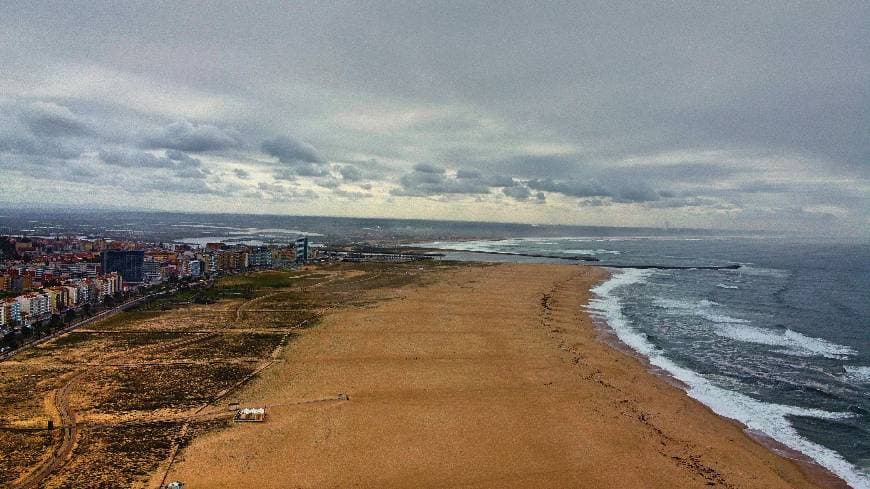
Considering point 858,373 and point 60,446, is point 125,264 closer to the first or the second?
point 60,446

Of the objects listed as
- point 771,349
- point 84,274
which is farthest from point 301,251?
point 771,349

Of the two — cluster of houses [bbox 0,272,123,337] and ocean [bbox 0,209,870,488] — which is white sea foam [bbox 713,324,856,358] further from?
cluster of houses [bbox 0,272,123,337]

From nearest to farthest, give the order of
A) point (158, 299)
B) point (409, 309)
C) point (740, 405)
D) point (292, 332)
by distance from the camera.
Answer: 1. point (740, 405)
2. point (292, 332)
3. point (409, 309)
4. point (158, 299)

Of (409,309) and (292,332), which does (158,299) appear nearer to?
(292,332)

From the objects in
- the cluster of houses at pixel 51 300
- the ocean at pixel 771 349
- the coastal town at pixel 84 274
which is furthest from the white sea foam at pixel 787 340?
the cluster of houses at pixel 51 300

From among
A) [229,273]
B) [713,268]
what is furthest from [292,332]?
[713,268]

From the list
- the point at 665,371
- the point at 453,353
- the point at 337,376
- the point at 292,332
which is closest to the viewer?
the point at 337,376
